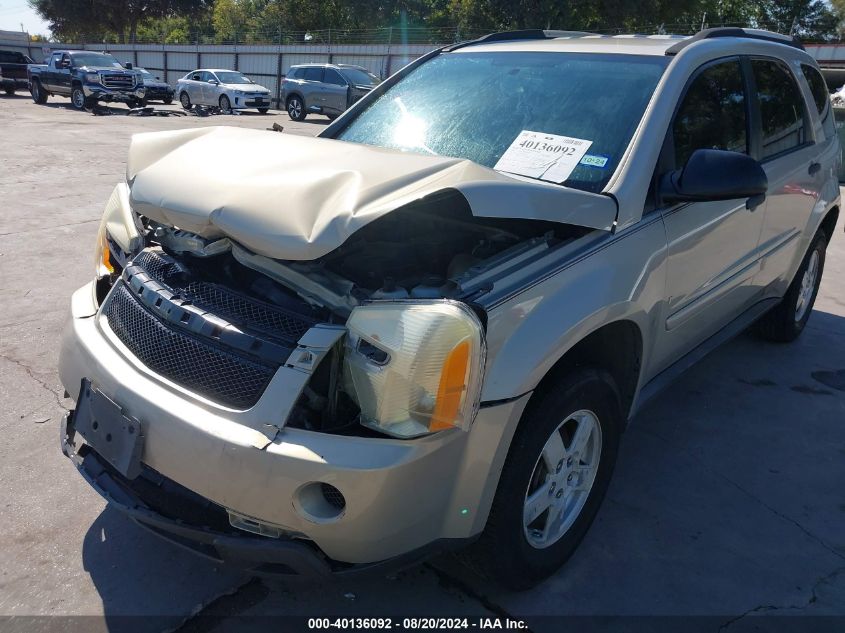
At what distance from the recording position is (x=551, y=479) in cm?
243

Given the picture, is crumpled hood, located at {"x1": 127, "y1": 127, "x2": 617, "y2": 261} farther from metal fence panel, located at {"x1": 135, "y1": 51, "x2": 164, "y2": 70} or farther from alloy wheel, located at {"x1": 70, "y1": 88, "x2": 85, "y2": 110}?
metal fence panel, located at {"x1": 135, "y1": 51, "x2": 164, "y2": 70}

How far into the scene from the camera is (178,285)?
2352 mm

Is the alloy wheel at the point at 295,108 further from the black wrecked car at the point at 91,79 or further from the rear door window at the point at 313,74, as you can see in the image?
the black wrecked car at the point at 91,79

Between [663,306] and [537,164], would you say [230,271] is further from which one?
[663,306]

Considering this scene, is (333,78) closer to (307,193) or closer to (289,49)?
(289,49)

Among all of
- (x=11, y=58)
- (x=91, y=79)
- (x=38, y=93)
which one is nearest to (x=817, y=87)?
(x=91, y=79)

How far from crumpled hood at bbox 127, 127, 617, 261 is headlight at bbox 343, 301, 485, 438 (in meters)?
0.29

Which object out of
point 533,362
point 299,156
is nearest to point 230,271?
point 299,156

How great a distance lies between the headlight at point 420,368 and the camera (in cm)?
185

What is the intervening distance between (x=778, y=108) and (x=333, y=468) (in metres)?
3.46

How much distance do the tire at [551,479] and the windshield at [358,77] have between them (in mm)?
21080

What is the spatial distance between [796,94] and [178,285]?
382cm

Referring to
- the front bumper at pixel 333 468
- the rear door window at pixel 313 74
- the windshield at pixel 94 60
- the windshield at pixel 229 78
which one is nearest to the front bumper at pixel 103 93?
the windshield at pixel 94 60

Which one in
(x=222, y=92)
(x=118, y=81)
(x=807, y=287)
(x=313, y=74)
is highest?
(x=313, y=74)
